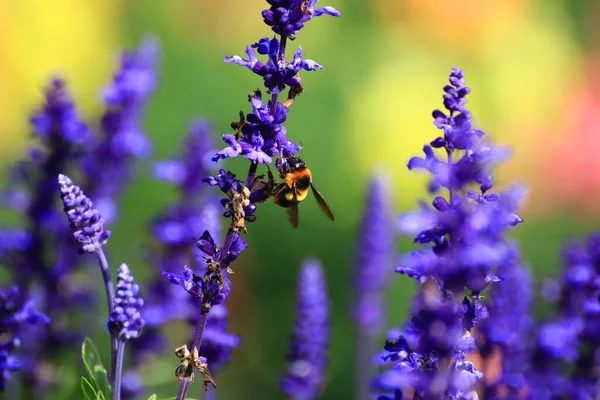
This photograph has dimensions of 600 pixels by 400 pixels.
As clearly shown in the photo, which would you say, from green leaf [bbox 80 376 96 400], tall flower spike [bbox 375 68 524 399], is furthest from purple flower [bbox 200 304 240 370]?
tall flower spike [bbox 375 68 524 399]

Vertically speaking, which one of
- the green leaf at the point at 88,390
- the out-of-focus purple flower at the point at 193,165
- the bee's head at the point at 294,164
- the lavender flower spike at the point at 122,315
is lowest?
the green leaf at the point at 88,390

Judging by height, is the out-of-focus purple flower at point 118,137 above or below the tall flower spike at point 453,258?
above

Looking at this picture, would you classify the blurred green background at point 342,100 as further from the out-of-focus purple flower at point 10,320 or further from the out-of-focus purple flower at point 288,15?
the out-of-focus purple flower at point 288,15

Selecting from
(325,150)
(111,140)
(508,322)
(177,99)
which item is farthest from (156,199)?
(508,322)

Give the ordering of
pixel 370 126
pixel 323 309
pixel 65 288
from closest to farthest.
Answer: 1. pixel 323 309
2. pixel 65 288
3. pixel 370 126

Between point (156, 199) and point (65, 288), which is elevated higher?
point (156, 199)

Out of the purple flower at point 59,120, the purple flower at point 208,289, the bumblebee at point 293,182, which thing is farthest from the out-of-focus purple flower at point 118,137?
the purple flower at point 208,289

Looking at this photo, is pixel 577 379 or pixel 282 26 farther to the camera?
pixel 577 379

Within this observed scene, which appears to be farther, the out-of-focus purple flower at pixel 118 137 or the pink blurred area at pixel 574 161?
the pink blurred area at pixel 574 161

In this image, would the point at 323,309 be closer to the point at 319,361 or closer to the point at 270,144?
the point at 319,361
